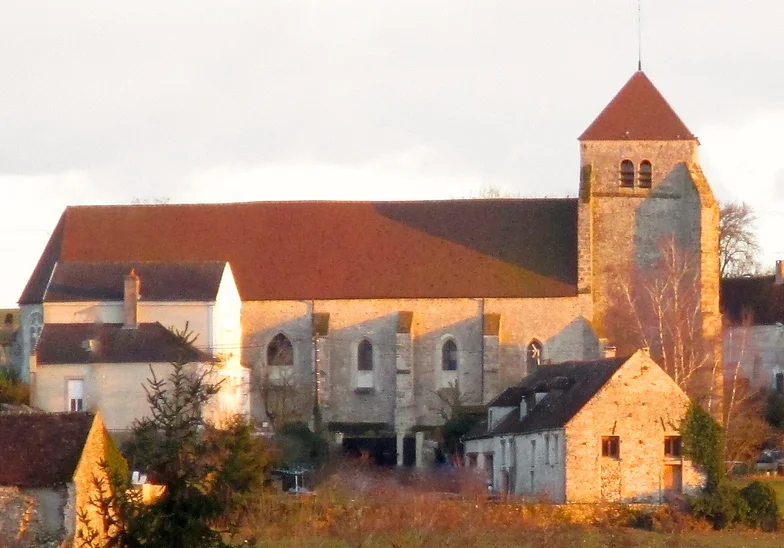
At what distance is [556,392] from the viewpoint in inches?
1706

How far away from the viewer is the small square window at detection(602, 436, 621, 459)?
40.0 m

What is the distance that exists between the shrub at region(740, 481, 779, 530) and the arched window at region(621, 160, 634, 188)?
17411 mm

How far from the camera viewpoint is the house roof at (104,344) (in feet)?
164

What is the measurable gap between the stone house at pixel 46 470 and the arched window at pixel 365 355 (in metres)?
23.6

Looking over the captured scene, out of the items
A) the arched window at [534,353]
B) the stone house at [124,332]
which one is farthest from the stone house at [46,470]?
the arched window at [534,353]

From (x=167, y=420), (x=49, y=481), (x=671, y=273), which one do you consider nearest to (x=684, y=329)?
(x=671, y=273)

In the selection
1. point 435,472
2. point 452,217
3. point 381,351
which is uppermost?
point 452,217

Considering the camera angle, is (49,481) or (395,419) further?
(395,419)

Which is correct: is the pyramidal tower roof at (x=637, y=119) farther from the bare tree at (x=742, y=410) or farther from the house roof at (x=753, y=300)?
the house roof at (x=753, y=300)

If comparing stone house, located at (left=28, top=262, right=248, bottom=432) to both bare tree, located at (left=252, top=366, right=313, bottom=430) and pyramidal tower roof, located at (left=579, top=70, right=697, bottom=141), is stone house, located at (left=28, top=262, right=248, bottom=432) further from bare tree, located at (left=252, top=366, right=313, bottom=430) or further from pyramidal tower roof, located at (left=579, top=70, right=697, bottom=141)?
pyramidal tower roof, located at (left=579, top=70, right=697, bottom=141)

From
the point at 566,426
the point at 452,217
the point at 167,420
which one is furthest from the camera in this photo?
the point at 452,217

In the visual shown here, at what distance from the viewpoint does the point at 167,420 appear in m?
19.1

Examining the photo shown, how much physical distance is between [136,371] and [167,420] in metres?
31.1

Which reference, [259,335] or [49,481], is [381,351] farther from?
[49,481]
